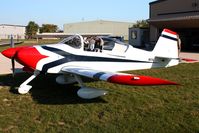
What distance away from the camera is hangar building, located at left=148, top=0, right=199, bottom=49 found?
2838 cm

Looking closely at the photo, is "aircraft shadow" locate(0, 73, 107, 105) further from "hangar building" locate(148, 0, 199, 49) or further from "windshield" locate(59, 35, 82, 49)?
"hangar building" locate(148, 0, 199, 49)

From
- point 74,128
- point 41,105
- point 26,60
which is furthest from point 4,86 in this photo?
point 74,128

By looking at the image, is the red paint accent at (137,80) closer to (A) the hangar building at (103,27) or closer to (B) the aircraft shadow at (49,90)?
(B) the aircraft shadow at (49,90)

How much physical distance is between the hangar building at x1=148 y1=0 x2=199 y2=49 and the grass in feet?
64.7

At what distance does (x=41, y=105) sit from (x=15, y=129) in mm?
1566

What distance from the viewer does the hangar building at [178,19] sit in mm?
28383

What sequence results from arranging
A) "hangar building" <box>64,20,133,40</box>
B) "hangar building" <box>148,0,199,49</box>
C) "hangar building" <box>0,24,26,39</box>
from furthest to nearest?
"hangar building" <box>0,24,26,39</box>
"hangar building" <box>64,20,133,40</box>
"hangar building" <box>148,0,199,49</box>

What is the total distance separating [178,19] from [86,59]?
21.1 meters

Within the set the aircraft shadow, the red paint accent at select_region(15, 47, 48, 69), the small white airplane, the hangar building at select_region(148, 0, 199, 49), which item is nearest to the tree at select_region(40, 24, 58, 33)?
the hangar building at select_region(148, 0, 199, 49)

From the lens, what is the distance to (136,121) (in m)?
5.93

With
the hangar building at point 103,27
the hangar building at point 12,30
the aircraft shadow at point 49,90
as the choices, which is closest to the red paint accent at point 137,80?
the aircraft shadow at point 49,90

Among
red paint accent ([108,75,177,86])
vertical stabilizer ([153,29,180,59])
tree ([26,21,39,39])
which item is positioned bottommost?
red paint accent ([108,75,177,86])

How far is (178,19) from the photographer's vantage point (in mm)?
27766

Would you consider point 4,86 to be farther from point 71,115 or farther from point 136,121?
point 136,121
